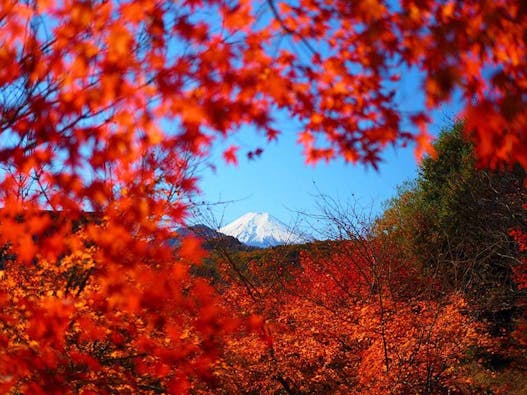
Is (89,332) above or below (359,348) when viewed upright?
above

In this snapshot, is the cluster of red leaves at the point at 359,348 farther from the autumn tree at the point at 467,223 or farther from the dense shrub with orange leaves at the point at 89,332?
the autumn tree at the point at 467,223

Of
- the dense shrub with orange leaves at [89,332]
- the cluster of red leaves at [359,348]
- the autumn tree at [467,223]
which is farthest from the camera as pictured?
the autumn tree at [467,223]

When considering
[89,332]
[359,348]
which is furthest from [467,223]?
[89,332]

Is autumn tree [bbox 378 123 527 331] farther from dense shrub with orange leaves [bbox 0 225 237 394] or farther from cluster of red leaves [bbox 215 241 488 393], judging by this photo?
dense shrub with orange leaves [bbox 0 225 237 394]

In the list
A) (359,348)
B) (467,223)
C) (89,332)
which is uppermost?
(467,223)

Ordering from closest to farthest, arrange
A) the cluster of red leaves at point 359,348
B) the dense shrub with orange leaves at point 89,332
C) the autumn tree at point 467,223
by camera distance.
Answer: the dense shrub with orange leaves at point 89,332
the cluster of red leaves at point 359,348
the autumn tree at point 467,223

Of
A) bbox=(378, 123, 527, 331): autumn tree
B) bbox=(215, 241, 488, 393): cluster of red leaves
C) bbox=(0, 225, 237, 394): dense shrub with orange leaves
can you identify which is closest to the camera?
bbox=(0, 225, 237, 394): dense shrub with orange leaves

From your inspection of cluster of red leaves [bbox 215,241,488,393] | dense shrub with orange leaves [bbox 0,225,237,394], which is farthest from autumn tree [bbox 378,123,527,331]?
dense shrub with orange leaves [bbox 0,225,237,394]

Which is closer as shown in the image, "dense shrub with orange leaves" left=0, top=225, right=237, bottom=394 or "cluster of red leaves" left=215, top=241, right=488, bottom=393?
"dense shrub with orange leaves" left=0, top=225, right=237, bottom=394

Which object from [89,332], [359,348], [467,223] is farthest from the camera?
[467,223]

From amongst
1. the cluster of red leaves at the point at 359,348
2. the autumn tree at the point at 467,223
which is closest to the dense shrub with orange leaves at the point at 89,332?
the cluster of red leaves at the point at 359,348

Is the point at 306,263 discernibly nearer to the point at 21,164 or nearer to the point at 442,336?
the point at 442,336

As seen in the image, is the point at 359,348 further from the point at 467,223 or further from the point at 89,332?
the point at 467,223

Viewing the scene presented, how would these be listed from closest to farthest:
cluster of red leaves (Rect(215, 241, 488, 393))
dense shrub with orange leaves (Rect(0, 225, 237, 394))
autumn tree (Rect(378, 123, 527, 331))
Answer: dense shrub with orange leaves (Rect(0, 225, 237, 394)) < cluster of red leaves (Rect(215, 241, 488, 393)) < autumn tree (Rect(378, 123, 527, 331))
